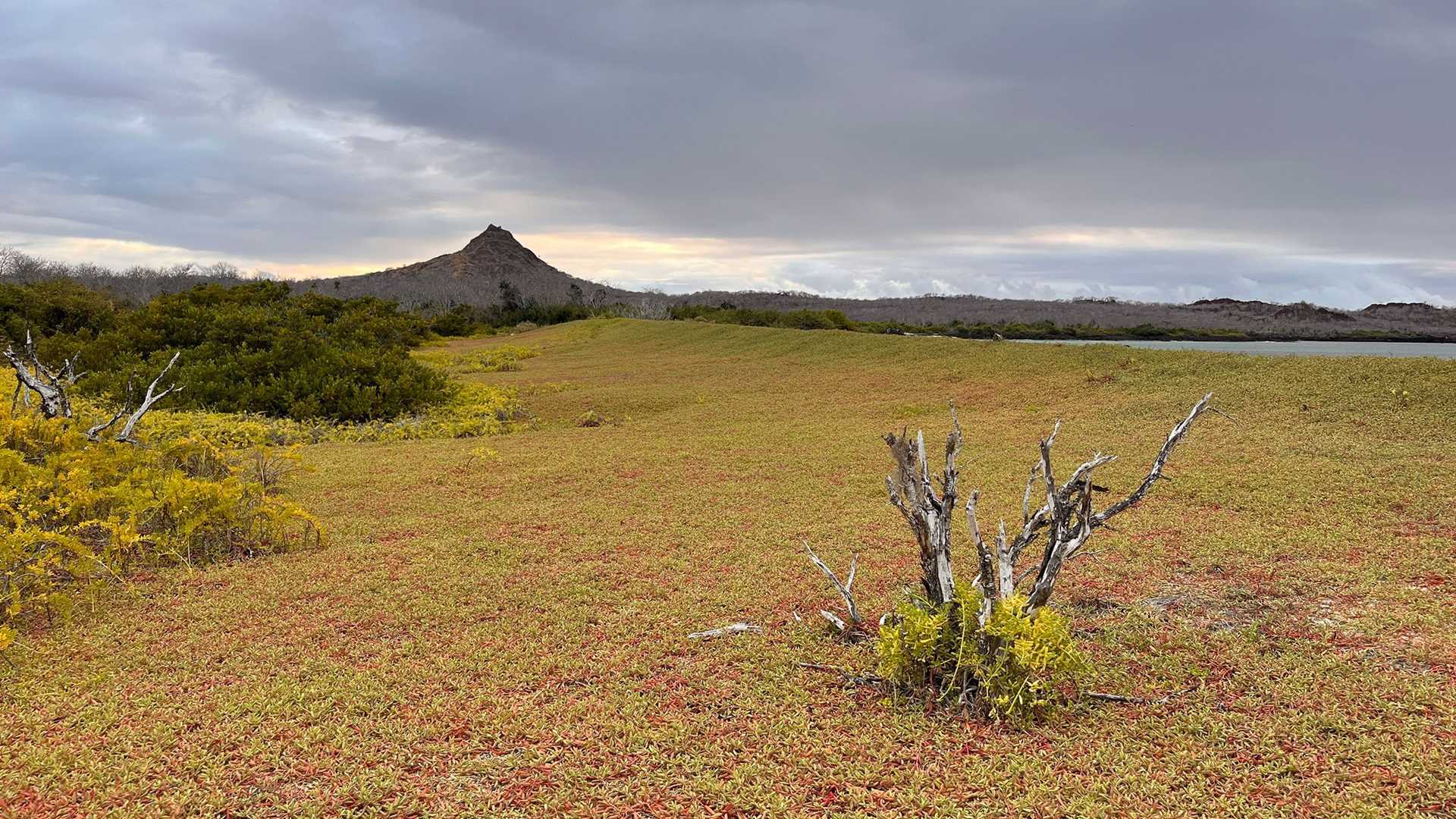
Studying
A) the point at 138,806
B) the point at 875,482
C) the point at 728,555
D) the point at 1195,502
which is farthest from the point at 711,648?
the point at 1195,502

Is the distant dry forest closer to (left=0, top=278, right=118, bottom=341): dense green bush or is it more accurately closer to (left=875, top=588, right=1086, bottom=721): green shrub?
(left=0, top=278, right=118, bottom=341): dense green bush

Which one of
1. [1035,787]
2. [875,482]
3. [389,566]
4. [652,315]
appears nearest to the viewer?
[1035,787]

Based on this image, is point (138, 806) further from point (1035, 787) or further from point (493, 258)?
point (493, 258)

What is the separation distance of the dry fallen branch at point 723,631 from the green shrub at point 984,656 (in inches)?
36.4

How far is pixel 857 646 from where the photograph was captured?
13.3ft

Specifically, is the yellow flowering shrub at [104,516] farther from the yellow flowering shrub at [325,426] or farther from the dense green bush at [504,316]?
the dense green bush at [504,316]

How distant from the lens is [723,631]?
4.27m

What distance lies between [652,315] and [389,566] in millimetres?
41982

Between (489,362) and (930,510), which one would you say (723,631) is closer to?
(930,510)

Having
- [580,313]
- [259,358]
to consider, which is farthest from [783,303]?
[259,358]

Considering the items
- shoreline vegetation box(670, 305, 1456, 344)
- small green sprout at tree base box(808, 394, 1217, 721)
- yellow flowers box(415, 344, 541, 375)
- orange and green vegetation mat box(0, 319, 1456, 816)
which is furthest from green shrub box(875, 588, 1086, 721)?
shoreline vegetation box(670, 305, 1456, 344)

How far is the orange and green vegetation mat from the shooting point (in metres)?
2.93

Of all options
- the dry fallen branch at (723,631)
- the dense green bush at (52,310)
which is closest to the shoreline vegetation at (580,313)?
the dense green bush at (52,310)

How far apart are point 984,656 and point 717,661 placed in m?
1.26
